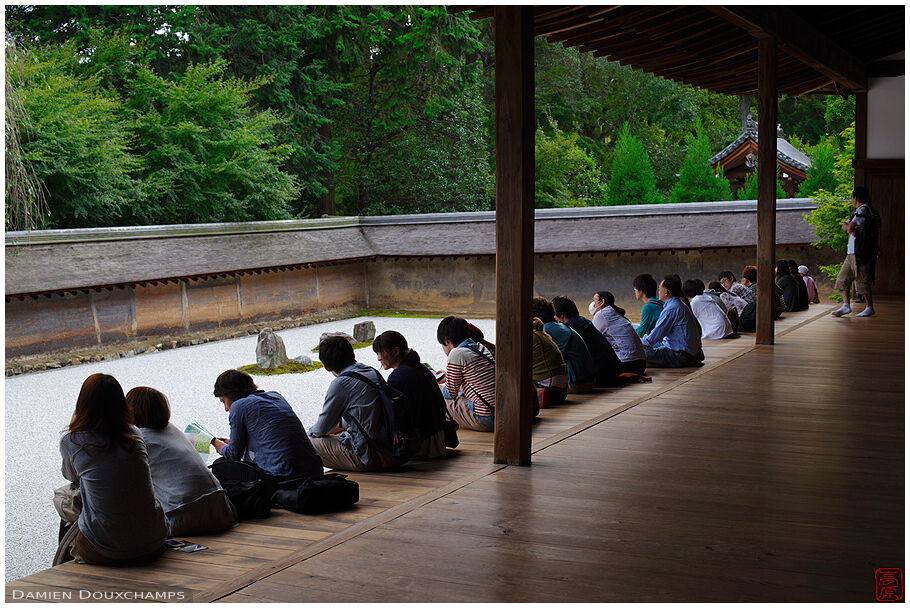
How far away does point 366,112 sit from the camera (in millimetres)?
26094

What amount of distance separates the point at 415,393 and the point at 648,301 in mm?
4139

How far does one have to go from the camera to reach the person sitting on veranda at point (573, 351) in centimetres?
741

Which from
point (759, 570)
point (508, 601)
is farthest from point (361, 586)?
point (759, 570)

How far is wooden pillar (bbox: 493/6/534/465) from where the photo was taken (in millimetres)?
4781

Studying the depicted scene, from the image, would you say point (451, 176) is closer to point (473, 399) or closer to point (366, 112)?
point (366, 112)

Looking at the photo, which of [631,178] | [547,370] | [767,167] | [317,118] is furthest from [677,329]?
[317,118]

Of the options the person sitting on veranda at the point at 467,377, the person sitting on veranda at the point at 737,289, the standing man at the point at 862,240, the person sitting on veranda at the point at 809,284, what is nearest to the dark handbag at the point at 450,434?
the person sitting on veranda at the point at 467,377

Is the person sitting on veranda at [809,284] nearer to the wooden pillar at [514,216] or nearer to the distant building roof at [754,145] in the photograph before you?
the distant building roof at [754,145]

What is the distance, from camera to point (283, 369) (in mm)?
14445

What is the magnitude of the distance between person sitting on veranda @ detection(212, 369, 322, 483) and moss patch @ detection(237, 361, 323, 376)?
31.3ft

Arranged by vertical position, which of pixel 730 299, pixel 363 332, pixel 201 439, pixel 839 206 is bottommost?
pixel 363 332

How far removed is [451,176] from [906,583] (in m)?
22.8

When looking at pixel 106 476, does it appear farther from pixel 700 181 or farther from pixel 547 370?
pixel 700 181

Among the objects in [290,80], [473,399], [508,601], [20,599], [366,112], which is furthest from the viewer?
[366,112]
